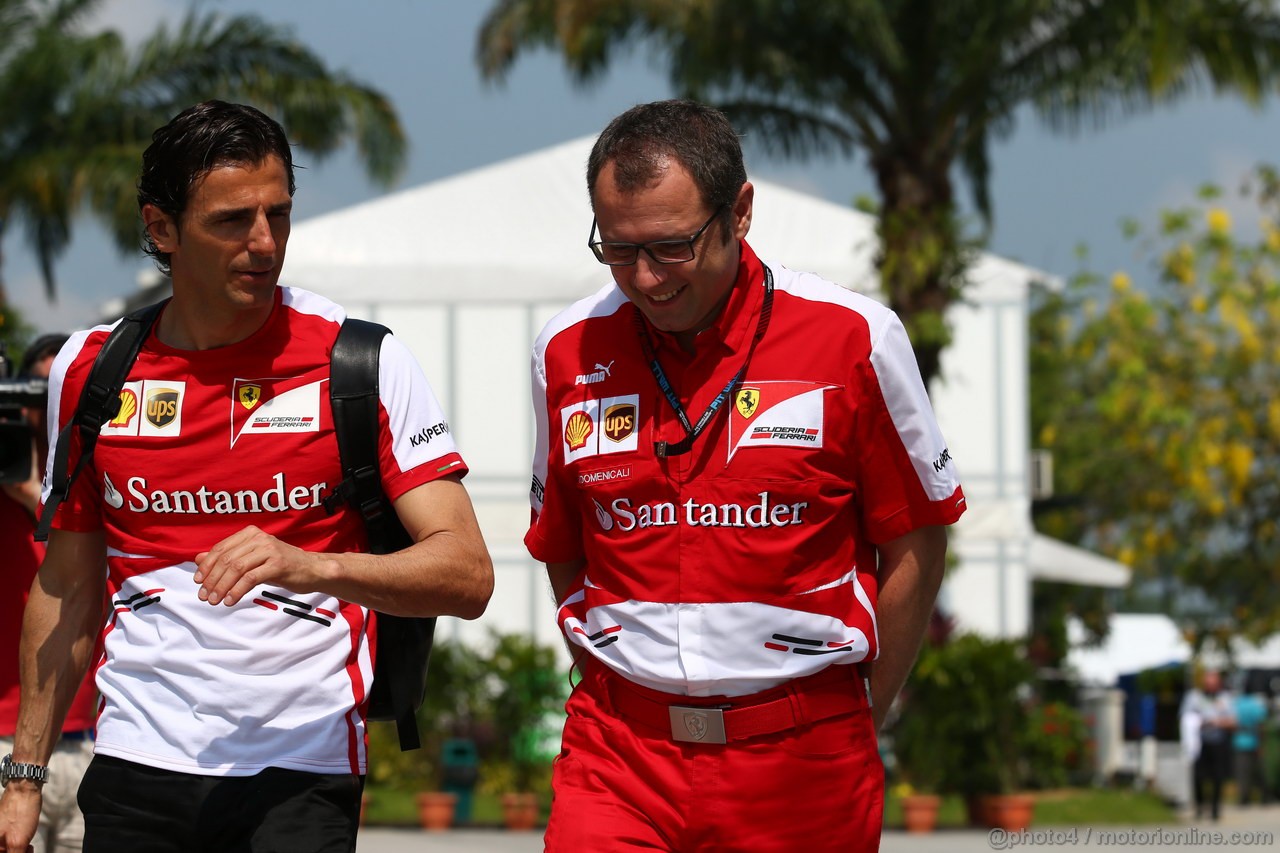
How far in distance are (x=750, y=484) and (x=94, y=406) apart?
1.31m

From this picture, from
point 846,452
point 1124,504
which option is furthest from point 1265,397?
point 846,452

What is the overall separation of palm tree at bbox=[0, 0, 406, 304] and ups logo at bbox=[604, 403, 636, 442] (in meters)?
15.0

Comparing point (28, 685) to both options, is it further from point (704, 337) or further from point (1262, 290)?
point (1262, 290)

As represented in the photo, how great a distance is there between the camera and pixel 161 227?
374 cm

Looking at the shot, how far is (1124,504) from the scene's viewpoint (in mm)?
32250

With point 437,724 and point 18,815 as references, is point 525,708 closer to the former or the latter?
point 437,724

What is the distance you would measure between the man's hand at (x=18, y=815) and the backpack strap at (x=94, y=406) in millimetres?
510

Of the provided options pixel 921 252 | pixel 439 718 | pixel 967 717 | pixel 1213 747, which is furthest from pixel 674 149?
pixel 1213 747

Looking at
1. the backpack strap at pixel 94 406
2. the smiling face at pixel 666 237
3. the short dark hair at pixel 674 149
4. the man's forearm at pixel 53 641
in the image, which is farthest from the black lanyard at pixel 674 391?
the man's forearm at pixel 53 641

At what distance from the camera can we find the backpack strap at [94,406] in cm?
374

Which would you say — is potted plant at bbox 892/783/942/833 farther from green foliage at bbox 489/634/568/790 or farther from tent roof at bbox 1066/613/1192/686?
tent roof at bbox 1066/613/1192/686

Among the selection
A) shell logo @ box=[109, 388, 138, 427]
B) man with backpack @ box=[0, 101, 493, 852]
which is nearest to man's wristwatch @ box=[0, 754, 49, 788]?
man with backpack @ box=[0, 101, 493, 852]

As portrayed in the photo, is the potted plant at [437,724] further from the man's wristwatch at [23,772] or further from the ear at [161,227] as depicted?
the ear at [161,227]

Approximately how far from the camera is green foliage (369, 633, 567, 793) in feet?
56.3
